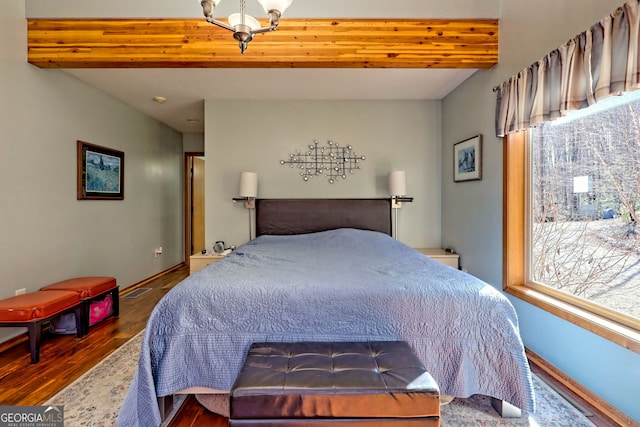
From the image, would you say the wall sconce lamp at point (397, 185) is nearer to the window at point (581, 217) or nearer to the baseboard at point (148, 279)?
the window at point (581, 217)

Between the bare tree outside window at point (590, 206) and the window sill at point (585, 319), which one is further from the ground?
the bare tree outside window at point (590, 206)

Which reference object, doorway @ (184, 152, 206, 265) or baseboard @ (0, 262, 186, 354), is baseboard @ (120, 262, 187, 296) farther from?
doorway @ (184, 152, 206, 265)

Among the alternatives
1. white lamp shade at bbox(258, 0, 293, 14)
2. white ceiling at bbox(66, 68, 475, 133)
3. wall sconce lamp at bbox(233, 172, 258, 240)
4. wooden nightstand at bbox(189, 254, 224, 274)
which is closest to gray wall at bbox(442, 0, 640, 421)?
white ceiling at bbox(66, 68, 475, 133)

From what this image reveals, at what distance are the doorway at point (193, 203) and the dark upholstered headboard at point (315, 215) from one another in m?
2.51

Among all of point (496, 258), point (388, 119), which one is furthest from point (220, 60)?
point (496, 258)

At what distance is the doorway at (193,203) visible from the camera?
5.74 metres

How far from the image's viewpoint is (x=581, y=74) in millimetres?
1758

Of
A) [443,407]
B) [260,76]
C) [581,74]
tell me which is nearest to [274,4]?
[260,76]

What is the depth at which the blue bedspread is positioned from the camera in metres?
1.57

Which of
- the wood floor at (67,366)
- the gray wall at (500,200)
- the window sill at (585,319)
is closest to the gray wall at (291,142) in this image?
the gray wall at (500,200)

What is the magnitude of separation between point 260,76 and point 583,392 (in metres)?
3.48

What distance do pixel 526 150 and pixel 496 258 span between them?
92cm

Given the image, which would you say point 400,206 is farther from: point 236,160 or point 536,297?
point 236,160

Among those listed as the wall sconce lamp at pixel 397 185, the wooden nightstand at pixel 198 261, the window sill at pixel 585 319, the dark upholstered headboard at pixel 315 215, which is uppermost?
the wall sconce lamp at pixel 397 185
